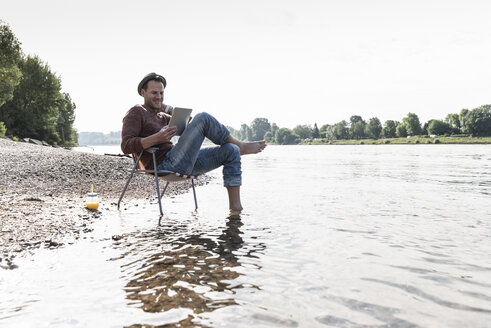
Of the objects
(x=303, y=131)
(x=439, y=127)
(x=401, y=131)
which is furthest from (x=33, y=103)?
(x=303, y=131)

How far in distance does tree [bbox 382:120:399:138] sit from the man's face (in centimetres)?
15392

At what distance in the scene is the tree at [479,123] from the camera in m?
118

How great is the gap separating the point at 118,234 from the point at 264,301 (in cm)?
273

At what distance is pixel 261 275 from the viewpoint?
3.04m

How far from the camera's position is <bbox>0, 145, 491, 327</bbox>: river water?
2.30 metres

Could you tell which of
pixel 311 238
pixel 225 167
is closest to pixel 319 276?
pixel 311 238

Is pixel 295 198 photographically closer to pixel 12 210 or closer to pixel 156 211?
pixel 156 211

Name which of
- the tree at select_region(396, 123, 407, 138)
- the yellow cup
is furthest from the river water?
the tree at select_region(396, 123, 407, 138)

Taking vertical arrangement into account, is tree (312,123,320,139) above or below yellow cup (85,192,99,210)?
above

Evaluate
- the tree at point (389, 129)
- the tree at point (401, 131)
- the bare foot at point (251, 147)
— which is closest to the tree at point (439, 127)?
the tree at point (401, 131)

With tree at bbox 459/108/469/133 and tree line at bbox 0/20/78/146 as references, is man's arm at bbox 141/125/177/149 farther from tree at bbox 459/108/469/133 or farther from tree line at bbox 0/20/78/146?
tree at bbox 459/108/469/133

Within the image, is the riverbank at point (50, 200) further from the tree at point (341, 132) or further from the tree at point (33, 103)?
the tree at point (341, 132)

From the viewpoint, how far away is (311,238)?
4.31 meters

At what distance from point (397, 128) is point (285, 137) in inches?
2069
